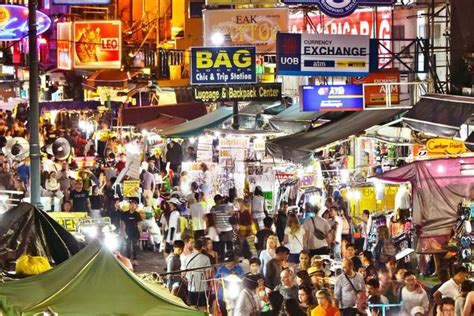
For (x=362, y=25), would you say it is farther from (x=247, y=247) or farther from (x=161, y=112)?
(x=247, y=247)

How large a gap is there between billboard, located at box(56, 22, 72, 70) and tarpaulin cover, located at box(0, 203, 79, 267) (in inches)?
806

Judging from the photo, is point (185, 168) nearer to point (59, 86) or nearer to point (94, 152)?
point (94, 152)

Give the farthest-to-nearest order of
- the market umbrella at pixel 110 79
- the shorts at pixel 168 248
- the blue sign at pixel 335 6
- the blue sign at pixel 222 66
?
1. the market umbrella at pixel 110 79
2. the blue sign at pixel 222 66
3. the blue sign at pixel 335 6
4. the shorts at pixel 168 248

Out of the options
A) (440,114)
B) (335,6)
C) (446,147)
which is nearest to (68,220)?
(446,147)

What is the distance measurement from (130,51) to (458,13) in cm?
2768

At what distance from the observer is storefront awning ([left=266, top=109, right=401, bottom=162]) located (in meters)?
23.2

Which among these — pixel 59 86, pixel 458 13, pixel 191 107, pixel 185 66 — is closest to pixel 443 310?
pixel 458 13

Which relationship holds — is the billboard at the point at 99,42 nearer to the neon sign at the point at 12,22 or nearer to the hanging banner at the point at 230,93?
the neon sign at the point at 12,22

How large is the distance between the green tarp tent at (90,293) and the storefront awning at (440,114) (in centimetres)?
951

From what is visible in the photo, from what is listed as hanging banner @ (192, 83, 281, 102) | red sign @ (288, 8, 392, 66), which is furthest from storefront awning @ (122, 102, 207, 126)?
hanging banner @ (192, 83, 281, 102)

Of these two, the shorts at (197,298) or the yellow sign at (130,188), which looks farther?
the yellow sign at (130,188)

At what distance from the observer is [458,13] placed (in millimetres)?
26609

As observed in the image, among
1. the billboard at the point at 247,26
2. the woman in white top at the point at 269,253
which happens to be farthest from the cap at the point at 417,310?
the billboard at the point at 247,26

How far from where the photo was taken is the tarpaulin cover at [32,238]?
1473 cm
